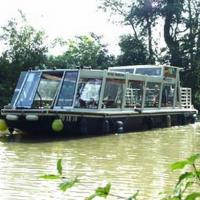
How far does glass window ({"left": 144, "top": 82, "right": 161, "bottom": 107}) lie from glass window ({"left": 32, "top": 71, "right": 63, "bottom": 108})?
4.17 metres

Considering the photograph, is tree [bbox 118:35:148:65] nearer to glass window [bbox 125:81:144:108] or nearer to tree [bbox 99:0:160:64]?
tree [bbox 99:0:160:64]

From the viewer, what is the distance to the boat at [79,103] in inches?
562

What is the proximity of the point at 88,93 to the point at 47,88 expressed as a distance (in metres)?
1.22

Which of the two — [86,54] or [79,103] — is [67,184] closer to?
[79,103]

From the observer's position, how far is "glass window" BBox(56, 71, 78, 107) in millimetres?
14766

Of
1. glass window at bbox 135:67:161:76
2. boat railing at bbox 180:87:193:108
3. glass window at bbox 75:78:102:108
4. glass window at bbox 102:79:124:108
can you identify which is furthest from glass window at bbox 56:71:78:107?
boat railing at bbox 180:87:193:108

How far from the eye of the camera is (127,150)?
459 inches

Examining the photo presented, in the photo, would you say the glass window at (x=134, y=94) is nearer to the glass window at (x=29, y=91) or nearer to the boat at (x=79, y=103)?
the boat at (x=79, y=103)

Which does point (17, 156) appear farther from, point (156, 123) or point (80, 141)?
point (156, 123)

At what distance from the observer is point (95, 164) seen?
933cm

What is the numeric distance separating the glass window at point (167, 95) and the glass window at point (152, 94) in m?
0.50

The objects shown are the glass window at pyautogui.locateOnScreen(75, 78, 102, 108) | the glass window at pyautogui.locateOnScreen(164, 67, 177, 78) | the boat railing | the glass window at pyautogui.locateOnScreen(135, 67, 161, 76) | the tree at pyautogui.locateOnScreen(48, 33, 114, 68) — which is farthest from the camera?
the tree at pyautogui.locateOnScreen(48, 33, 114, 68)

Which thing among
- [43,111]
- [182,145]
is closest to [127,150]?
[182,145]

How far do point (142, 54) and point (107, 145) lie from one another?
19538 millimetres
